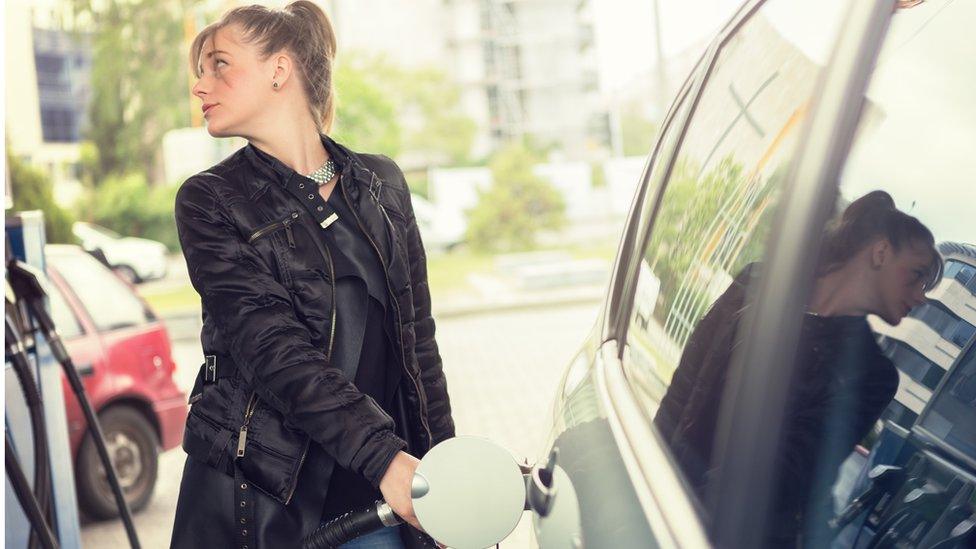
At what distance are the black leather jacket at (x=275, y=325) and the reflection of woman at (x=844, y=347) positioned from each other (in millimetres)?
827

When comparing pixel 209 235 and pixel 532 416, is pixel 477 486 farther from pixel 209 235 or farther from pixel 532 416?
pixel 532 416

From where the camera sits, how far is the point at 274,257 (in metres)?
2.03

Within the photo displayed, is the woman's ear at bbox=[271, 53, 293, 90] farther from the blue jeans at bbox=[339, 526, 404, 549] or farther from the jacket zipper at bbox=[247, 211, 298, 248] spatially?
the blue jeans at bbox=[339, 526, 404, 549]

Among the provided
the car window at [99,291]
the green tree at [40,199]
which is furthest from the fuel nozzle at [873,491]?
the green tree at [40,199]

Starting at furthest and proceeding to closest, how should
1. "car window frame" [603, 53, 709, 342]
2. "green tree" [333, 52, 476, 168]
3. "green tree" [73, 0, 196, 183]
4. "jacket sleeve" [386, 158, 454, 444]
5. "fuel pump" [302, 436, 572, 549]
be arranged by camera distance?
"green tree" [333, 52, 476, 168], "green tree" [73, 0, 196, 183], "jacket sleeve" [386, 158, 454, 444], "car window frame" [603, 53, 709, 342], "fuel pump" [302, 436, 572, 549]

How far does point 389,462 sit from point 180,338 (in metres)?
16.1

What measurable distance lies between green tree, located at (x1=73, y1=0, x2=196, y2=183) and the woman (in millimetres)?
40821

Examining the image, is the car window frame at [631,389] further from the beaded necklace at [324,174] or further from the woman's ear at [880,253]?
the beaded necklace at [324,174]

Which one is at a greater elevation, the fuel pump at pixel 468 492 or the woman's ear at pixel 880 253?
the woman's ear at pixel 880 253

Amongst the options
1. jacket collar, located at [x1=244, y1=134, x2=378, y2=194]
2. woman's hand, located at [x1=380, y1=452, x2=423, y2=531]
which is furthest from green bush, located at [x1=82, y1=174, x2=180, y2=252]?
woman's hand, located at [x1=380, y1=452, x2=423, y2=531]

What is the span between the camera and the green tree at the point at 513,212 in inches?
1171

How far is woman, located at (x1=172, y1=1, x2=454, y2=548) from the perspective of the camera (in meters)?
1.91

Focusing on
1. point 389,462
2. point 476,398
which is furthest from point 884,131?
point 476,398

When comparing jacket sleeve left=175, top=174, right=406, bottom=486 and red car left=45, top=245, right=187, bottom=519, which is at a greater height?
jacket sleeve left=175, top=174, right=406, bottom=486
